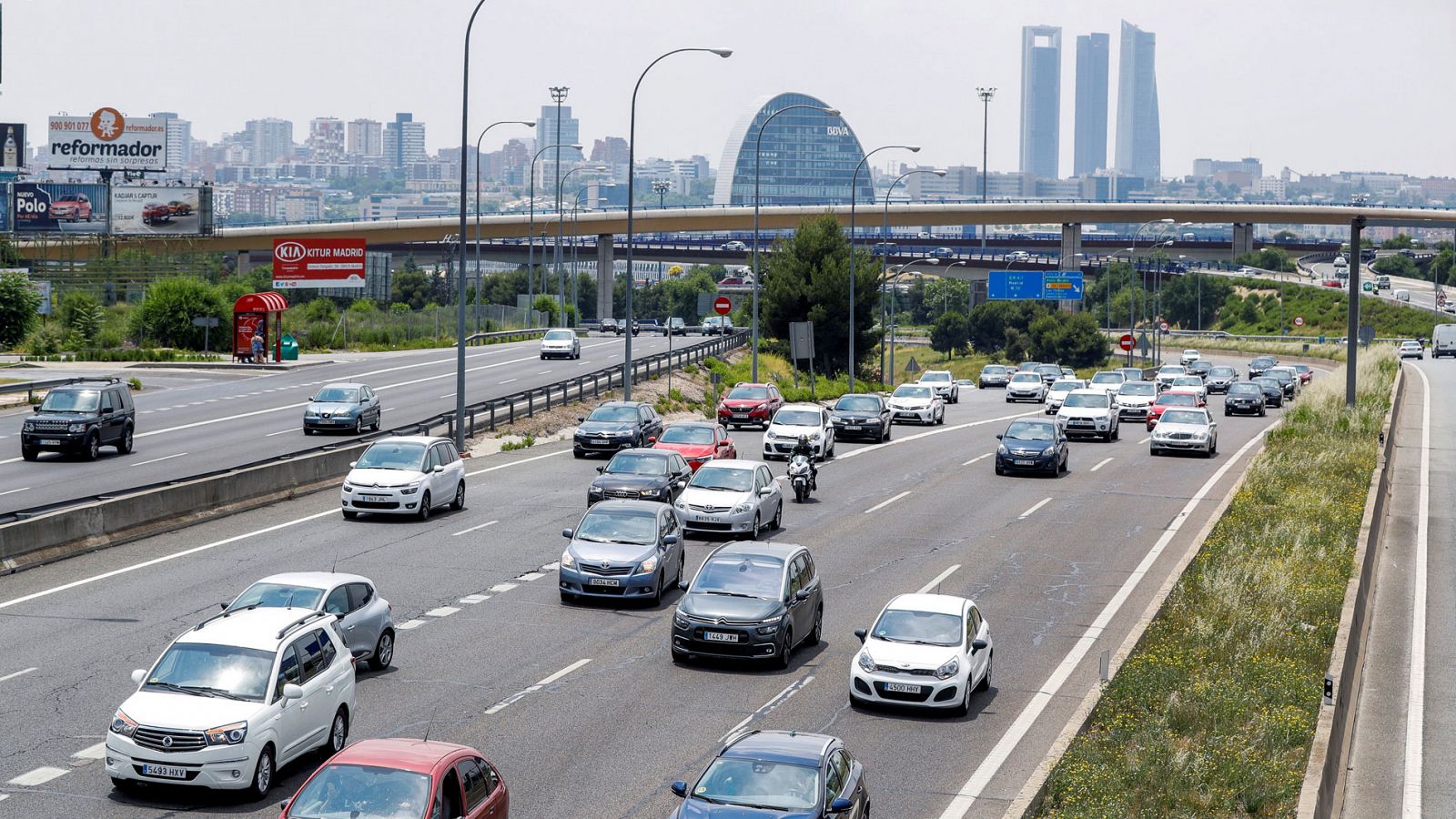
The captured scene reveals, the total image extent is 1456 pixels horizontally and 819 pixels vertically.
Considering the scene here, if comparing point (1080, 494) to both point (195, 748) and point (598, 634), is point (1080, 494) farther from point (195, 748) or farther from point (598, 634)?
point (195, 748)

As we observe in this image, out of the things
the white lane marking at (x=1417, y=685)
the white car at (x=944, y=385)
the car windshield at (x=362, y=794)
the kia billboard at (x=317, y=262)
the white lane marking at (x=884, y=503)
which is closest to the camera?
A: the car windshield at (x=362, y=794)

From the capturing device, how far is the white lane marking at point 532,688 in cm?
1744

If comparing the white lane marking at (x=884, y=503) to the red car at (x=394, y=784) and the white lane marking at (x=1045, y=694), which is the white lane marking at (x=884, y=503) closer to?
the white lane marking at (x=1045, y=694)

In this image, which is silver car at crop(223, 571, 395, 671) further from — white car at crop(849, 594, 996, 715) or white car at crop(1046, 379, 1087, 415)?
white car at crop(1046, 379, 1087, 415)

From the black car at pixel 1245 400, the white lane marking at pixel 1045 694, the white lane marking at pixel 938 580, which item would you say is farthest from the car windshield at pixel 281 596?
the black car at pixel 1245 400

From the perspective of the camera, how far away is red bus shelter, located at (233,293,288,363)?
234 ft

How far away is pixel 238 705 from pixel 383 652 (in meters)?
5.04

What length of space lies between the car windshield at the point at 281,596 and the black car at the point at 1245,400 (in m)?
52.6

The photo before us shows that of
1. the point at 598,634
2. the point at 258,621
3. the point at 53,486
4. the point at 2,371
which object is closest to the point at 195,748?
the point at 258,621

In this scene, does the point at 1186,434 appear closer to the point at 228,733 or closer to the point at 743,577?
the point at 743,577

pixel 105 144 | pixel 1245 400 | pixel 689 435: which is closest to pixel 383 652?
pixel 689 435

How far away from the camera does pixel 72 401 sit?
127ft

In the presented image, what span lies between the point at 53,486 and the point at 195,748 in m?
21.7

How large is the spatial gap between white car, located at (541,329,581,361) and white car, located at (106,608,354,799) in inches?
2383
